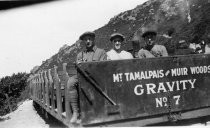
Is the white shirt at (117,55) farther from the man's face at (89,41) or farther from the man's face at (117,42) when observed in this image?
the man's face at (89,41)

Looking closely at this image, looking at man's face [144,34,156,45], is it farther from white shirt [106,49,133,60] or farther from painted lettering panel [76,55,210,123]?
painted lettering panel [76,55,210,123]

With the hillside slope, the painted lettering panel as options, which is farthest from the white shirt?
the hillside slope

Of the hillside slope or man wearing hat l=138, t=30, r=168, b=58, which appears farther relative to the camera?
the hillside slope

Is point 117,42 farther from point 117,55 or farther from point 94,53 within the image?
point 94,53

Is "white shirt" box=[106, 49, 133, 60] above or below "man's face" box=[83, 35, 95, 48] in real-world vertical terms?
below

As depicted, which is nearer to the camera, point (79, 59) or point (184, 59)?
point (184, 59)

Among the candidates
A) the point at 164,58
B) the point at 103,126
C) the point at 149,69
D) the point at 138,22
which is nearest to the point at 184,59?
the point at 164,58

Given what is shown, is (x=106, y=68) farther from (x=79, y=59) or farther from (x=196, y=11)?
(x=196, y=11)

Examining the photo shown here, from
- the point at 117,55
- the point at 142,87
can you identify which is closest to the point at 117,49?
the point at 117,55
